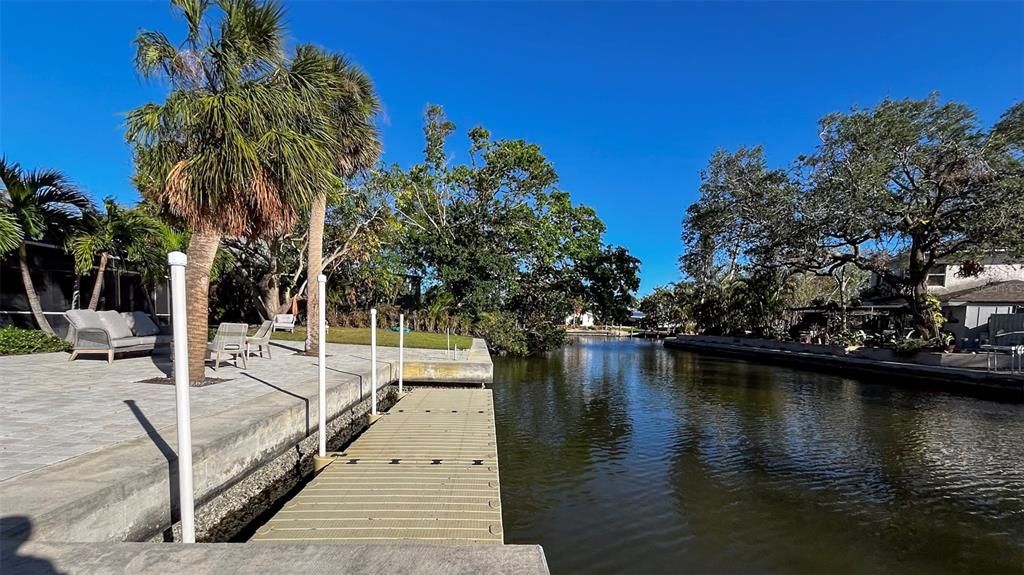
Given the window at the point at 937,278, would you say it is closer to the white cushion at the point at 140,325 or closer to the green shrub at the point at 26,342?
the white cushion at the point at 140,325

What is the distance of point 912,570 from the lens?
4.71 metres

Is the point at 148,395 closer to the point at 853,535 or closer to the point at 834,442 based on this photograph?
the point at 853,535

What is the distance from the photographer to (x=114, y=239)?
12.2 m

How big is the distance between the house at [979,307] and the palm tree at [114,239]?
29.6m

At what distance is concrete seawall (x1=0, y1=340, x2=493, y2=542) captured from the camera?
2865mm

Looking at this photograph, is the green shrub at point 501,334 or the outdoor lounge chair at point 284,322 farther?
the green shrub at point 501,334

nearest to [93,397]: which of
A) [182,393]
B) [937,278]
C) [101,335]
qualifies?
[101,335]

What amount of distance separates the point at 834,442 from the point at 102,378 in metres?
12.0

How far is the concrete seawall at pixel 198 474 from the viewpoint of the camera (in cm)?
287

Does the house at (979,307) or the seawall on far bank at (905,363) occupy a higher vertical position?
the house at (979,307)

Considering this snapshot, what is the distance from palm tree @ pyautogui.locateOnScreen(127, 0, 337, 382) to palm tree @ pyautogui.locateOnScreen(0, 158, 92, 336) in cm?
456

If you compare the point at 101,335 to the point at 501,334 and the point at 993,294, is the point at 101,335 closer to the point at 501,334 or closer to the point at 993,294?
the point at 501,334

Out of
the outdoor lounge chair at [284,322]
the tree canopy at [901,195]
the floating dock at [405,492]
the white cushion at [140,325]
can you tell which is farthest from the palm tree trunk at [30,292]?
the tree canopy at [901,195]

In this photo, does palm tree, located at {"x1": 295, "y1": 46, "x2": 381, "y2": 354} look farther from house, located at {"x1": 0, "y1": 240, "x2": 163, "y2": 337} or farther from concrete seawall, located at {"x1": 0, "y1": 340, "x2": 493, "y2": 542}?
house, located at {"x1": 0, "y1": 240, "x2": 163, "y2": 337}
